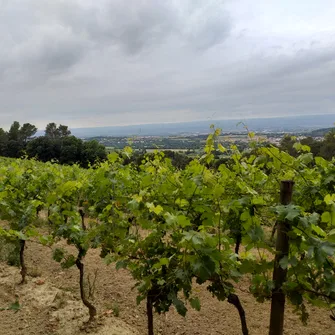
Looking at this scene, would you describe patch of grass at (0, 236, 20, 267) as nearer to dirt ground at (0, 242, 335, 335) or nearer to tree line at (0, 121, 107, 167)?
dirt ground at (0, 242, 335, 335)

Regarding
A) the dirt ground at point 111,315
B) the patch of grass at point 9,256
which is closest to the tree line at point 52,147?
the patch of grass at point 9,256

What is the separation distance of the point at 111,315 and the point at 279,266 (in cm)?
285

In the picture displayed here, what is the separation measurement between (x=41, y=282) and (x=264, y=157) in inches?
169

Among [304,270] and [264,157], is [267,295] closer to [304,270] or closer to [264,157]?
[304,270]

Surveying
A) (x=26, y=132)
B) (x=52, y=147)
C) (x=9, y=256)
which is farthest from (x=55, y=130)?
(x=9, y=256)

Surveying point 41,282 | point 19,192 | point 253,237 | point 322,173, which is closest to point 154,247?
point 253,237

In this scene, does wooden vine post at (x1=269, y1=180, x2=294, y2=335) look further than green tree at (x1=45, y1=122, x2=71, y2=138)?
No

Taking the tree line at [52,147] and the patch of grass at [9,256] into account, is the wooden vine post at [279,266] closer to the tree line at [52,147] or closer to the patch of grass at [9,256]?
the patch of grass at [9,256]

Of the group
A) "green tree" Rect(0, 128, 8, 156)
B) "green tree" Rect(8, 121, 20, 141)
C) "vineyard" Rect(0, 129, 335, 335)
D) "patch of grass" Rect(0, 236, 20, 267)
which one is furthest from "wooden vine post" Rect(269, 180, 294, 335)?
"green tree" Rect(8, 121, 20, 141)

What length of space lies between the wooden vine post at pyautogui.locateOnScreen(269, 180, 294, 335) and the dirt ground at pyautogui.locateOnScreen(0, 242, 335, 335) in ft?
6.14

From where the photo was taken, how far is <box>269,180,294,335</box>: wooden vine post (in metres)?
1.87

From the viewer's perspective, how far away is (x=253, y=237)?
1732mm

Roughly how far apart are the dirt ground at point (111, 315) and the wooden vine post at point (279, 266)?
1.87 meters

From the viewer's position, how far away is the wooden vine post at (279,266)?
1.87m
